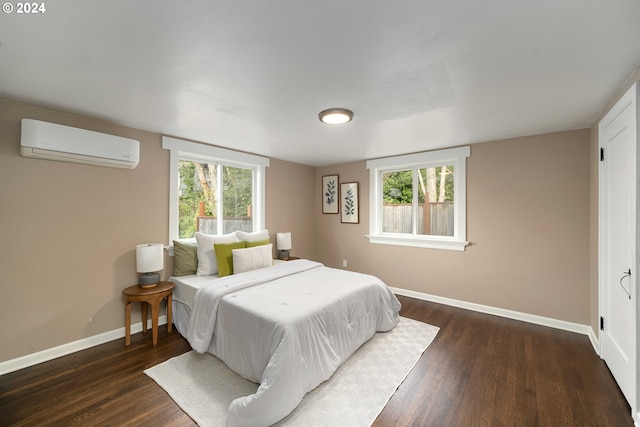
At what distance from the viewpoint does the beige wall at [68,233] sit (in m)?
2.19

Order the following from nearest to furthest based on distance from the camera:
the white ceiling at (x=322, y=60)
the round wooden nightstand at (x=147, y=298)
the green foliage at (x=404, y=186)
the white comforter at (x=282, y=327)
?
1. the white ceiling at (x=322, y=60)
2. the white comforter at (x=282, y=327)
3. the round wooden nightstand at (x=147, y=298)
4. the green foliage at (x=404, y=186)

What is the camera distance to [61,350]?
95.0 inches

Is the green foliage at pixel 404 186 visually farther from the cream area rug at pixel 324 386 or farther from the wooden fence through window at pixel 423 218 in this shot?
the cream area rug at pixel 324 386

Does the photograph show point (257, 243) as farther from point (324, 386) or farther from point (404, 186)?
point (404, 186)

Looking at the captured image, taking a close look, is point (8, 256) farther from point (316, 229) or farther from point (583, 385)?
point (583, 385)

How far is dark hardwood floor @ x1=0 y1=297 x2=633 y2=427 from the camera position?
169cm

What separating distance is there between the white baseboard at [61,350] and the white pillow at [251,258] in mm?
1251

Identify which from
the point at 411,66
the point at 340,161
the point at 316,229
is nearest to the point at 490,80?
the point at 411,66

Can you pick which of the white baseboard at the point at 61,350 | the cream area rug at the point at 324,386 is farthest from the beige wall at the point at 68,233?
the cream area rug at the point at 324,386

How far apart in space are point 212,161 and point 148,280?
1783 millimetres

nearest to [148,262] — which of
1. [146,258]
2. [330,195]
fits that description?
[146,258]

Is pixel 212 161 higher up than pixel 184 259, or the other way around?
pixel 212 161

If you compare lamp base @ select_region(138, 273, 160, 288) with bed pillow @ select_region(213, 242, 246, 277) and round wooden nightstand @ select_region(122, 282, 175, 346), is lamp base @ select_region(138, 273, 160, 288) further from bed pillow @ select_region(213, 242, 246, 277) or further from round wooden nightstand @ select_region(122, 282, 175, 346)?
bed pillow @ select_region(213, 242, 246, 277)

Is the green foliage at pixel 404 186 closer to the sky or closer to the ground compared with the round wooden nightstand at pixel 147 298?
closer to the sky
